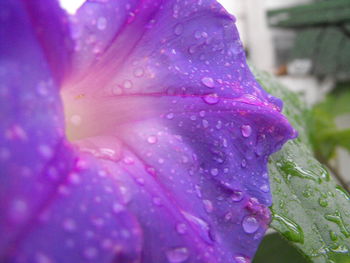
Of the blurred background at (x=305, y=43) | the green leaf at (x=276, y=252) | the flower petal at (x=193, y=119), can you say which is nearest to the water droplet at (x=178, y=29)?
the flower petal at (x=193, y=119)

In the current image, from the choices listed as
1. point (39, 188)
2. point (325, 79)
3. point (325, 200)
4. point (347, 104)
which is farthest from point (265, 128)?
point (325, 79)

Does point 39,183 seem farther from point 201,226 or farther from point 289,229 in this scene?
point 289,229

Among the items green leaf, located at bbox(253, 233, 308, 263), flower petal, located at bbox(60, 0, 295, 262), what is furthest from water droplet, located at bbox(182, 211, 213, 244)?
green leaf, located at bbox(253, 233, 308, 263)

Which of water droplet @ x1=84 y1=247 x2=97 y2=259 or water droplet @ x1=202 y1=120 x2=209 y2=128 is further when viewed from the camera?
water droplet @ x1=202 y1=120 x2=209 y2=128

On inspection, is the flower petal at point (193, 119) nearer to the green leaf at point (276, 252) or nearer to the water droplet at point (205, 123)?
the water droplet at point (205, 123)

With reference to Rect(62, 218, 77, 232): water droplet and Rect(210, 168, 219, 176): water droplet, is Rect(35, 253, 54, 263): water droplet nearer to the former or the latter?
Rect(62, 218, 77, 232): water droplet

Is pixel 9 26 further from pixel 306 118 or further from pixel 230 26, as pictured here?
pixel 306 118
